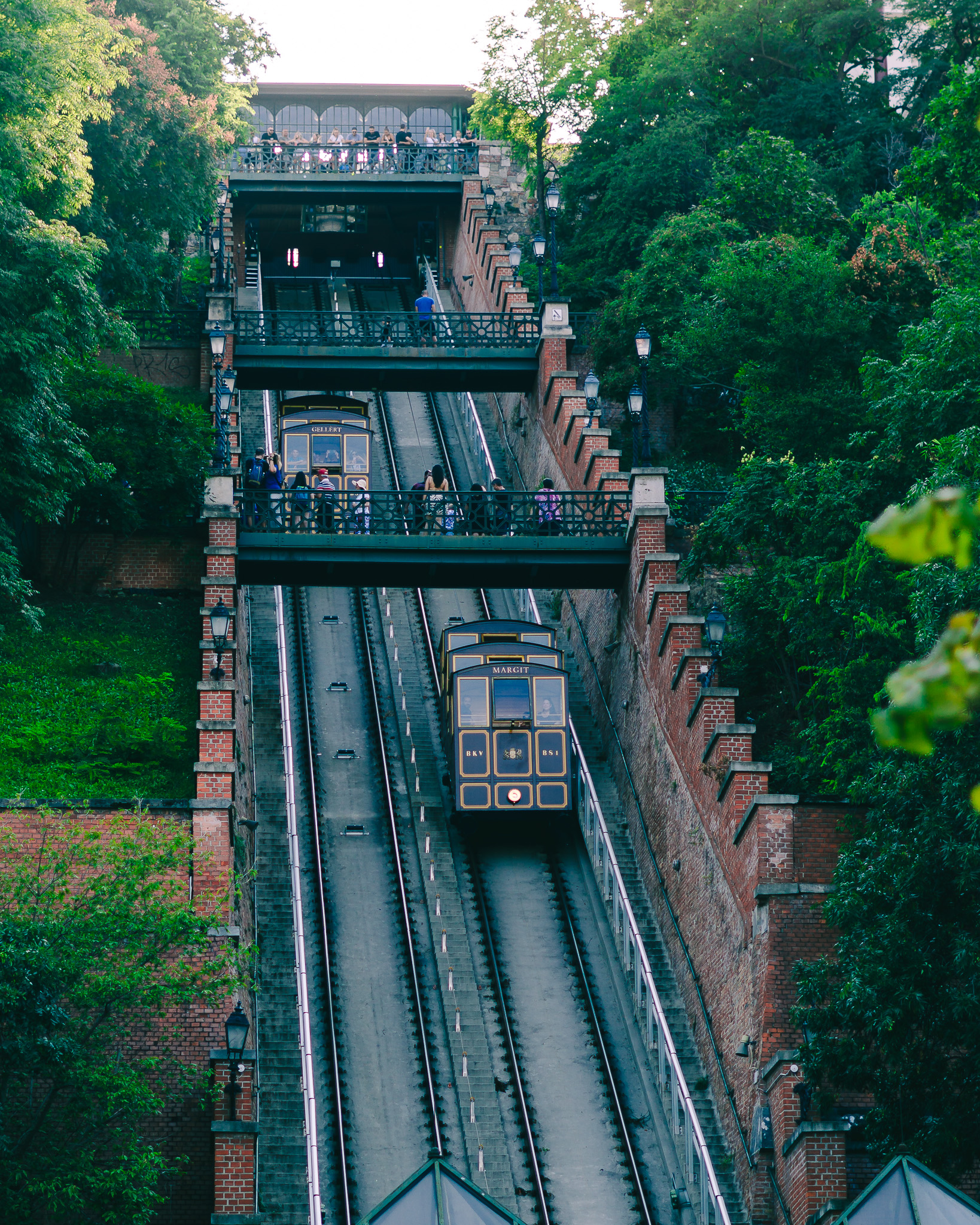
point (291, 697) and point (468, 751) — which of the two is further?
point (291, 697)

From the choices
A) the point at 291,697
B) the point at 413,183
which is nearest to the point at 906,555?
the point at 291,697

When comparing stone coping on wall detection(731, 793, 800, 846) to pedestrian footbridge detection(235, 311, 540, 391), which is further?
pedestrian footbridge detection(235, 311, 540, 391)

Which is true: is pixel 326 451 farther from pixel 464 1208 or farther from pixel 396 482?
pixel 464 1208

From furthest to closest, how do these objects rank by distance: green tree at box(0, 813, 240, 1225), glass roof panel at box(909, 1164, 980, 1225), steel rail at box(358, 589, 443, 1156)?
steel rail at box(358, 589, 443, 1156), green tree at box(0, 813, 240, 1225), glass roof panel at box(909, 1164, 980, 1225)

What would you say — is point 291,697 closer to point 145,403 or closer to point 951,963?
point 145,403

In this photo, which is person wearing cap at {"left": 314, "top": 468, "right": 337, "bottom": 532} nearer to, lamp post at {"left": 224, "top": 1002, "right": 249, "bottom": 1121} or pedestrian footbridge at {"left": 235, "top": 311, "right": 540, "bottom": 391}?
pedestrian footbridge at {"left": 235, "top": 311, "right": 540, "bottom": 391}

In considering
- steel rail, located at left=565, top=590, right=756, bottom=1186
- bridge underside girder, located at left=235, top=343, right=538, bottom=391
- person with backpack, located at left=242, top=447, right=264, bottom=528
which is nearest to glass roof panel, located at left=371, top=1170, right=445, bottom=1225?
steel rail, located at left=565, top=590, right=756, bottom=1186

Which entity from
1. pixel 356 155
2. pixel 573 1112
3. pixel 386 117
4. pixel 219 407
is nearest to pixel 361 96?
pixel 386 117
